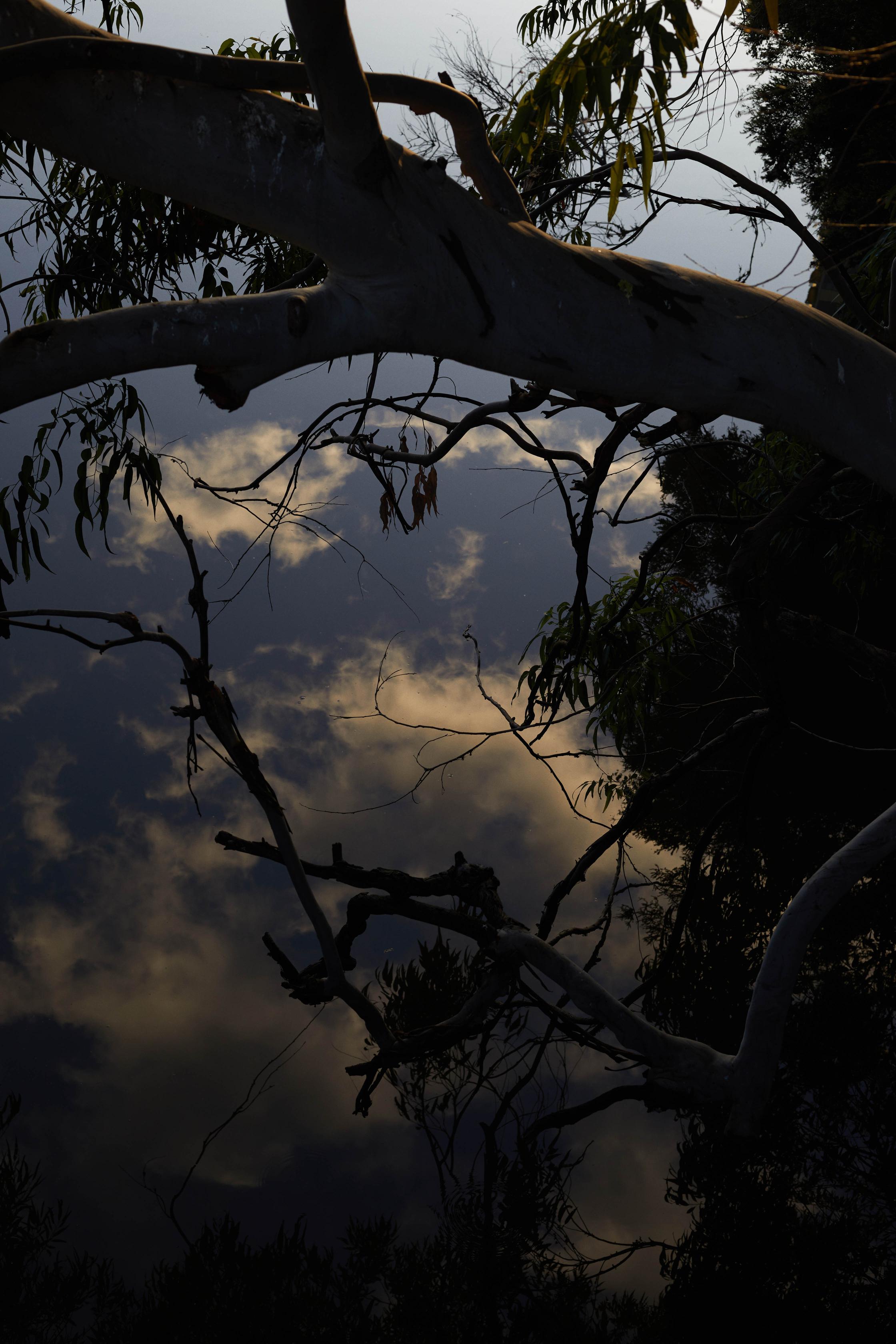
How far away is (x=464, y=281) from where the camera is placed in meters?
0.93

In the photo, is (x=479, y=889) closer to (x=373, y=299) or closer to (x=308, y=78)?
(x=373, y=299)

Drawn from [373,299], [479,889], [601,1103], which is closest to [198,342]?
[373,299]

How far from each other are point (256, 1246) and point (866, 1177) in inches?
49.6

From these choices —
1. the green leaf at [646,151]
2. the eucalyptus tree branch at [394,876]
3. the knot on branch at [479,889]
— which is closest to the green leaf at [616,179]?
the green leaf at [646,151]

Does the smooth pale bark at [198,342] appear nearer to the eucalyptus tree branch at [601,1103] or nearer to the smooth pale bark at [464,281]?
the smooth pale bark at [464,281]

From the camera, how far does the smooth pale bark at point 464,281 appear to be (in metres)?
0.86

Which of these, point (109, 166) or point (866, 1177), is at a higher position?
point (109, 166)

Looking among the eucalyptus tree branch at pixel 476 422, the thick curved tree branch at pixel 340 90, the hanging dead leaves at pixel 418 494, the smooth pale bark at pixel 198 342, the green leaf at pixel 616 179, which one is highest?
Result: the hanging dead leaves at pixel 418 494

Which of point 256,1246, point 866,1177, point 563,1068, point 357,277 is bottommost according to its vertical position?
point 256,1246

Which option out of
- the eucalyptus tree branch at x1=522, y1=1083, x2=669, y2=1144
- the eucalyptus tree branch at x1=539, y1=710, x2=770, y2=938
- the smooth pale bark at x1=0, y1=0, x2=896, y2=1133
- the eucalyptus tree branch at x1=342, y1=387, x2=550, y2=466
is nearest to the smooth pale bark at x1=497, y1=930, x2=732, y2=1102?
the eucalyptus tree branch at x1=522, y1=1083, x2=669, y2=1144

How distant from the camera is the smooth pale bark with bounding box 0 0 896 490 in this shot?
858mm

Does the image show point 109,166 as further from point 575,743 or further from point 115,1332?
point 575,743

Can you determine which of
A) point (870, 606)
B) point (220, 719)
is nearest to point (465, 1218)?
point (220, 719)

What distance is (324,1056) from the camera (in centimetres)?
236
